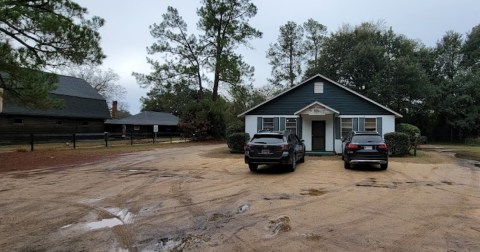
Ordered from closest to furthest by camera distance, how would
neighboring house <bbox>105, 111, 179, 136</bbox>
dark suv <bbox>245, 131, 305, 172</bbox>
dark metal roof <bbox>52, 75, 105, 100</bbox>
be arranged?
1. dark suv <bbox>245, 131, 305, 172</bbox>
2. dark metal roof <bbox>52, 75, 105, 100</bbox>
3. neighboring house <bbox>105, 111, 179, 136</bbox>

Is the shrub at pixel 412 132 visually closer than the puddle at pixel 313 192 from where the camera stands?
No

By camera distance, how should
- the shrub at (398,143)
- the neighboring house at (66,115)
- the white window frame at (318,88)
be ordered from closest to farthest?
the shrub at (398,143) < the white window frame at (318,88) < the neighboring house at (66,115)

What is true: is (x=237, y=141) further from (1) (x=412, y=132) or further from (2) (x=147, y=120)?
(2) (x=147, y=120)

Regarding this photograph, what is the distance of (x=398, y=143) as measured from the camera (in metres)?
21.2

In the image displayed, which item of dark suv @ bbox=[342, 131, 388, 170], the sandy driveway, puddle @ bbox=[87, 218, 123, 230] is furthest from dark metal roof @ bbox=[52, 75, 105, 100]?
puddle @ bbox=[87, 218, 123, 230]

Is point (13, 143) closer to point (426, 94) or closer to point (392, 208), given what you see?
point (392, 208)

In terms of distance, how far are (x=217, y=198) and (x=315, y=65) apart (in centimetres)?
4399

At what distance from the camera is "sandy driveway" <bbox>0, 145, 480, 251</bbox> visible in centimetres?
575

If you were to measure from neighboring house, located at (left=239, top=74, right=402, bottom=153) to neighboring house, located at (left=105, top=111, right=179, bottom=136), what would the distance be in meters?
23.7

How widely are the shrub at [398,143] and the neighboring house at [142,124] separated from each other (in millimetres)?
30489

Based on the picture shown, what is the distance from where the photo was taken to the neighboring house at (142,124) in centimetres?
4867

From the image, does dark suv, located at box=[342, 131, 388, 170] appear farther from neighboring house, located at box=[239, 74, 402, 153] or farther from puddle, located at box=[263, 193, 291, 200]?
neighboring house, located at box=[239, 74, 402, 153]

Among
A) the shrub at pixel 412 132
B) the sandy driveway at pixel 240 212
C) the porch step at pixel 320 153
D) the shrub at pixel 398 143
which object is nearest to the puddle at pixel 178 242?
the sandy driveway at pixel 240 212

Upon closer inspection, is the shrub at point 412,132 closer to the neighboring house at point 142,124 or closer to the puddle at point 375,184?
the puddle at point 375,184
